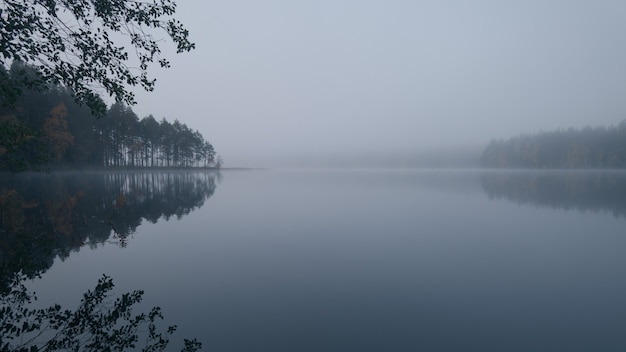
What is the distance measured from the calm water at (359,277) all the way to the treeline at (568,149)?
153 m

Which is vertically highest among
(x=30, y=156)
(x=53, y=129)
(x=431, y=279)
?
(x=53, y=129)

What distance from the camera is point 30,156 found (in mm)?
7277

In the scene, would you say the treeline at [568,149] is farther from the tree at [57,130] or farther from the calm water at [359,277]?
the tree at [57,130]

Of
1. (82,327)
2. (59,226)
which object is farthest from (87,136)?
(82,327)

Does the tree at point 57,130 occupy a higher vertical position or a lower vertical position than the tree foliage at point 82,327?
higher

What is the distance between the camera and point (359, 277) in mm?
9758

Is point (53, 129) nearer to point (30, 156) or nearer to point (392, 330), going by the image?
point (30, 156)

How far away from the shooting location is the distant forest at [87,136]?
7.15 metres

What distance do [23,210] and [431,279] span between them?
23522 millimetres

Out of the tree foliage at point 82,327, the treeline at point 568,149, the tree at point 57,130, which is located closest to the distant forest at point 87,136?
the tree at point 57,130

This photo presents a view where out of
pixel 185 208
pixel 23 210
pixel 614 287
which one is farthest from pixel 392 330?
pixel 23 210

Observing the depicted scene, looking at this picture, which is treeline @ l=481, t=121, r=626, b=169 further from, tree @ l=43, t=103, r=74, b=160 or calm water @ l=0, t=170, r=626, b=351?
tree @ l=43, t=103, r=74, b=160

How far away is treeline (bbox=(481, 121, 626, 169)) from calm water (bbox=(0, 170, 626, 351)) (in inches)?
6027

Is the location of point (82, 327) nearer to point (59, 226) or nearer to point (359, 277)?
point (359, 277)
